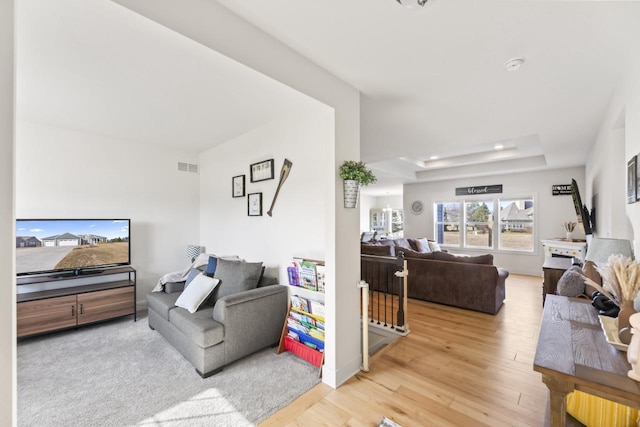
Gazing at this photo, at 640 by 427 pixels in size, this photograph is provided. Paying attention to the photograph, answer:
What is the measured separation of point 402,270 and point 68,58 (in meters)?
3.59

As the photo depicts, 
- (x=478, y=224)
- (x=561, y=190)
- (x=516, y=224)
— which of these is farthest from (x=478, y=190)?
(x=561, y=190)

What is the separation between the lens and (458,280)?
13.2 feet

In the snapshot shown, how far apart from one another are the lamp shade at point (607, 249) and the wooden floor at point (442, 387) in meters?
1.13

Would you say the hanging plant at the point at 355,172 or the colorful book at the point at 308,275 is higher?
the hanging plant at the point at 355,172

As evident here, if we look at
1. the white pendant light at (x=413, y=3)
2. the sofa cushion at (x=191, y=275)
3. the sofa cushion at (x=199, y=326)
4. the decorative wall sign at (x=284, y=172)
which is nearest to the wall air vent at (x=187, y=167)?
the sofa cushion at (x=191, y=275)

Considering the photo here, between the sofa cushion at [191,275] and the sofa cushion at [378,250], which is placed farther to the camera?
the sofa cushion at [378,250]

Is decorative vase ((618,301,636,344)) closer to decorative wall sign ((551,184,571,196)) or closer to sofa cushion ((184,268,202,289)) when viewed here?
sofa cushion ((184,268,202,289))

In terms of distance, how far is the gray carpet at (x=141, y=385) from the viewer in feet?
6.16

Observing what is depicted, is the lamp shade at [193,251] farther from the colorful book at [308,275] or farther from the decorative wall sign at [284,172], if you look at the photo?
the colorful book at [308,275]

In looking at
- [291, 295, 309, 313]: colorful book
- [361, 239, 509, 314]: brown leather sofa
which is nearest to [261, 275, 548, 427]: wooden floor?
[361, 239, 509, 314]: brown leather sofa

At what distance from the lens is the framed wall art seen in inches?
145

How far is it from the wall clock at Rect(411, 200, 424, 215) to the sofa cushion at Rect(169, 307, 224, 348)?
6.91 m

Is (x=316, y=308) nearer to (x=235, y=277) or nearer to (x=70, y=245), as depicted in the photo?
(x=235, y=277)

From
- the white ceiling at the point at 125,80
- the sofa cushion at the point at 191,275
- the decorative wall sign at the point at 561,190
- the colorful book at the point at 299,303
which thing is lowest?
the colorful book at the point at 299,303
